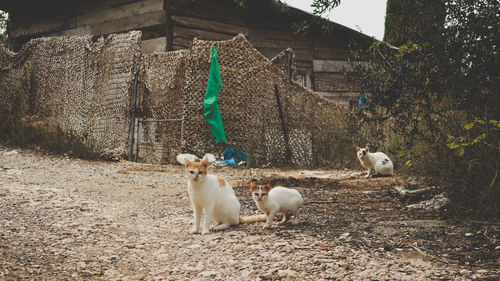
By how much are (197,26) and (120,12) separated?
2544 mm

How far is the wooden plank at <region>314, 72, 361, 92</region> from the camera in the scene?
1440 centimetres

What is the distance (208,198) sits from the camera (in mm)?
4129

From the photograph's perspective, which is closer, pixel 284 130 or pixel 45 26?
pixel 284 130

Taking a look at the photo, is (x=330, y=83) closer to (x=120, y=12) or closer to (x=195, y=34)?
(x=195, y=34)

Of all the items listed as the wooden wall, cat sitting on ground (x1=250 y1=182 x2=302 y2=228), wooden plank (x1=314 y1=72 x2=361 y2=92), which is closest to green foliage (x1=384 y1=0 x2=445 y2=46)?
cat sitting on ground (x1=250 y1=182 x2=302 y2=228)

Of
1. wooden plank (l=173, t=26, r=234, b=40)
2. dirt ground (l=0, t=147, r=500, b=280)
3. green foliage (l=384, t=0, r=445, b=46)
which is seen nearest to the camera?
dirt ground (l=0, t=147, r=500, b=280)

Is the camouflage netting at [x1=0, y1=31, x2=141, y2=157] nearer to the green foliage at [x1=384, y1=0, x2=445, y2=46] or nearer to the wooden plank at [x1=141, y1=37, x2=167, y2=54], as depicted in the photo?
the wooden plank at [x1=141, y1=37, x2=167, y2=54]

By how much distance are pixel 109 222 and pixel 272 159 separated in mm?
5857

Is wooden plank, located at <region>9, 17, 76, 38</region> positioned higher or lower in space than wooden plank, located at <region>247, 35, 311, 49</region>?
higher

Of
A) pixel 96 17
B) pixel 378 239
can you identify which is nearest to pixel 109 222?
pixel 378 239

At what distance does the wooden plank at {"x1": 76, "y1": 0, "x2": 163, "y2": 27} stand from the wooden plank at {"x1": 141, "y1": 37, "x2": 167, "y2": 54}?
806mm

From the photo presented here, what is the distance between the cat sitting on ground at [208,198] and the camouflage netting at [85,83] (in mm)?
6109

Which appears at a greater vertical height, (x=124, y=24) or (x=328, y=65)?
(x=124, y=24)

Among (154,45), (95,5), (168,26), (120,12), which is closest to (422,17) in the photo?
(168,26)
